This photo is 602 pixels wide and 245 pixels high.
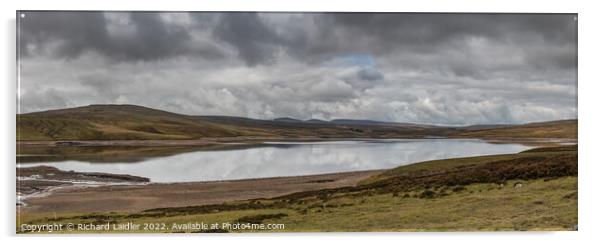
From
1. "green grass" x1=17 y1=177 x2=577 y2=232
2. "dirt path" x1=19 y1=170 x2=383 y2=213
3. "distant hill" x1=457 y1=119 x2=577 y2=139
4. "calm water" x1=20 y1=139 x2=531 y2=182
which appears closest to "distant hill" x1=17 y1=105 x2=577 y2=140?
"distant hill" x1=457 y1=119 x2=577 y2=139

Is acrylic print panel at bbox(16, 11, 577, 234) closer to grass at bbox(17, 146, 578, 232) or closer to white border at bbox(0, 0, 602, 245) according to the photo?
grass at bbox(17, 146, 578, 232)

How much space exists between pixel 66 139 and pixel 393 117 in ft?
15.5

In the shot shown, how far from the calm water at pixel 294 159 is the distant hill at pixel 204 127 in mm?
150

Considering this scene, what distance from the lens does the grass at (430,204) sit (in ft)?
29.4

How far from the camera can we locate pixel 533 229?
898 centimetres

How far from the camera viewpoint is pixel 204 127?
30.2ft

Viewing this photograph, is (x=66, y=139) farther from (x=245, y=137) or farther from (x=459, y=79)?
(x=459, y=79)

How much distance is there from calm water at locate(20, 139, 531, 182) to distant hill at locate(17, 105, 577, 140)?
0.49ft

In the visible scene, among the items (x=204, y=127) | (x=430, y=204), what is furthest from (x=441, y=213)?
(x=204, y=127)

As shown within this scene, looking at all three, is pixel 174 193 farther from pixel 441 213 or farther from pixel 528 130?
pixel 528 130

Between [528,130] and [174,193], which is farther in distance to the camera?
[528,130]

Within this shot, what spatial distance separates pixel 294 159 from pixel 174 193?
5.87ft
